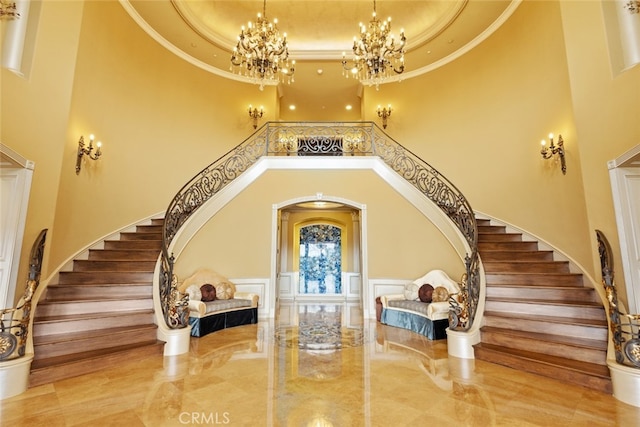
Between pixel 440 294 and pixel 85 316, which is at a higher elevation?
pixel 440 294

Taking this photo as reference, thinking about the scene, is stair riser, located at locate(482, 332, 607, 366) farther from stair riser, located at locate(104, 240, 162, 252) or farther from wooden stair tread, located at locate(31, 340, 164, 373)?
stair riser, located at locate(104, 240, 162, 252)

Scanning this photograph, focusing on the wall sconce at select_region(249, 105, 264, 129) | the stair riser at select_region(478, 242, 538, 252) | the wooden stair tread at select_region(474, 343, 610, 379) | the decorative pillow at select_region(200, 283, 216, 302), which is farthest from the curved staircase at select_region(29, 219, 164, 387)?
the stair riser at select_region(478, 242, 538, 252)

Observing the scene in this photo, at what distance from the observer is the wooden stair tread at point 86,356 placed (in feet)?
9.90

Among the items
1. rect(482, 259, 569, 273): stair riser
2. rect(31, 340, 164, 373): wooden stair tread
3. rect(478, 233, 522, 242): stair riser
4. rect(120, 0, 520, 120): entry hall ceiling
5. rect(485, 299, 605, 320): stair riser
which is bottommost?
rect(31, 340, 164, 373): wooden stair tread

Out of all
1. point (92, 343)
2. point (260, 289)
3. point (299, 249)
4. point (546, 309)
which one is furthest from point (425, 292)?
point (299, 249)

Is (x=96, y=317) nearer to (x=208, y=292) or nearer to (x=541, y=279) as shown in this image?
(x=208, y=292)

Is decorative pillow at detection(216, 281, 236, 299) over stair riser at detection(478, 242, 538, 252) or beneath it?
beneath

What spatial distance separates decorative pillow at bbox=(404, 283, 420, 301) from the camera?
589 cm

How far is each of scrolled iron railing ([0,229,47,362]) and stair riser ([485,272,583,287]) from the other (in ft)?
17.9

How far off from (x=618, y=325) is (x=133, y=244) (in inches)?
258

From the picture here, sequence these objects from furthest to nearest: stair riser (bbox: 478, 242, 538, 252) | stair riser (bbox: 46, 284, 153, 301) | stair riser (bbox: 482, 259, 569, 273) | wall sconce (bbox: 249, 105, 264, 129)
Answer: wall sconce (bbox: 249, 105, 264, 129), stair riser (bbox: 478, 242, 538, 252), stair riser (bbox: 482, 259, 569, 273), stair riser (bbox: 46, 284, 153, 301)

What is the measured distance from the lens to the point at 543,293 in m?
4.07

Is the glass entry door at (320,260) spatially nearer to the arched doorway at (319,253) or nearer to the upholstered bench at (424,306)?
the arched doorway at (319,253)

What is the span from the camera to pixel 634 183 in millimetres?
3426
